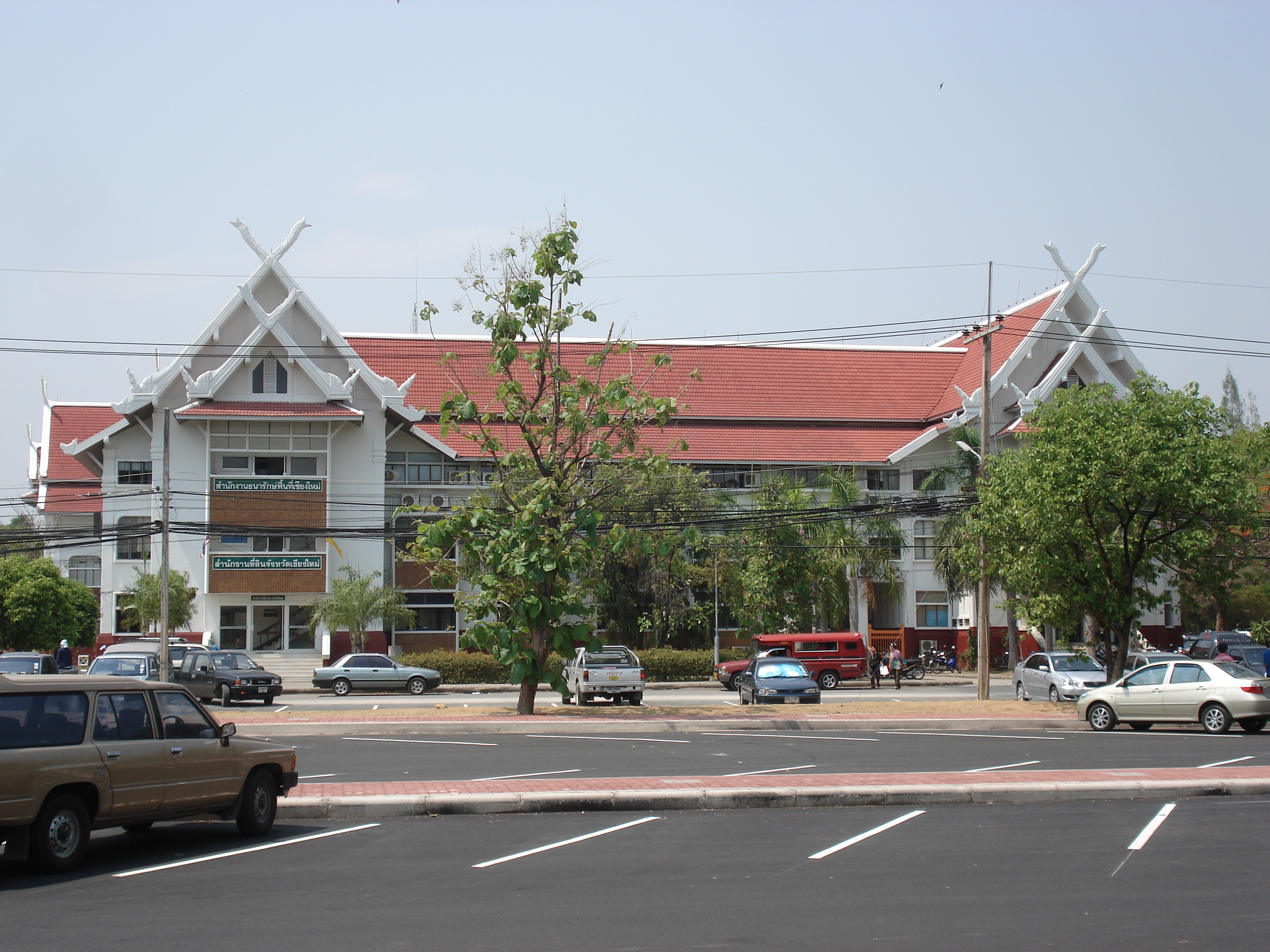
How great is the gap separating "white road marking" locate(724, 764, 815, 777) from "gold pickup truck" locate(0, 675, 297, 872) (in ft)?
20.1

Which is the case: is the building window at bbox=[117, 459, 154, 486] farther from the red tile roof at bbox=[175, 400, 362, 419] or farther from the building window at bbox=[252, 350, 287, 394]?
the building window at bbox=[252, 350, 287, 394]

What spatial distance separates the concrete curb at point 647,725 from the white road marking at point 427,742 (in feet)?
2.78

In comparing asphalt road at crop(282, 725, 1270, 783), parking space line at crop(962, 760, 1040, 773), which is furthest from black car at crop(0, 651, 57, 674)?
parking space line at crop(962, 760, 1040, 773)

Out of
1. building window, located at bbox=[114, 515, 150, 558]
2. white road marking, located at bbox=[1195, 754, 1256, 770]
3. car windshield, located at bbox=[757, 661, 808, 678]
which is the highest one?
building window, located at bbox=[114, 515, 150, 558]

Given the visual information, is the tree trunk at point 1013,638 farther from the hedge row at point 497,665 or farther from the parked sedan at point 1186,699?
the parked sedan at point 1186,699

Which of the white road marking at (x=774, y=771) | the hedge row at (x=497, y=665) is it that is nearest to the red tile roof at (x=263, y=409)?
the hedge row at (x=497, y=665)

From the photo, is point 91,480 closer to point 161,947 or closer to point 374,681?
point 374,681

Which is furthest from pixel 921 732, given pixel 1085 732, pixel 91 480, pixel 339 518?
pixel 91 480

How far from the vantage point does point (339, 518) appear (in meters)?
50.8

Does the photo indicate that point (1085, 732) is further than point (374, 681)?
No

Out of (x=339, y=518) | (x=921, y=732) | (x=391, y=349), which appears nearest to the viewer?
(x=921, y=732)

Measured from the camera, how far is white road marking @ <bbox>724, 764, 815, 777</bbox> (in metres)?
15.2

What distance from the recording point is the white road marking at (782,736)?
20.9 metres

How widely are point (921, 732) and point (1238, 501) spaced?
10391 millimetres
